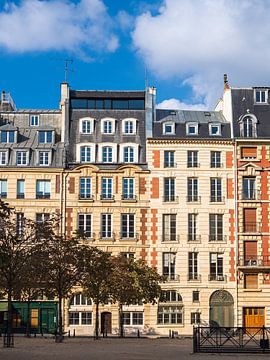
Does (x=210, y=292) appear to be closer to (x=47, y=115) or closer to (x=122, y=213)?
(x=122, y=213)

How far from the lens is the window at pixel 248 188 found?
60.1m

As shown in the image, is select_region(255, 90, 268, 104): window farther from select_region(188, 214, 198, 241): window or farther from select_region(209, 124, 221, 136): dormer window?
select_region(188, 214, 198, 241): window

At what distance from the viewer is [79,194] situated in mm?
60062

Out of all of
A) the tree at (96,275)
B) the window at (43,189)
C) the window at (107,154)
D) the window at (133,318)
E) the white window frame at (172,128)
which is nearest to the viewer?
the tree at (96,275)

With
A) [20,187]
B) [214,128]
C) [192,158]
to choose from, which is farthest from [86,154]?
[214,128]

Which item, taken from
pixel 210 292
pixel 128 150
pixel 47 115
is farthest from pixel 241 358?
pixel 47 115

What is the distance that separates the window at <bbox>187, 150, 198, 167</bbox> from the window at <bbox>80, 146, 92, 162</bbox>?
824 cm

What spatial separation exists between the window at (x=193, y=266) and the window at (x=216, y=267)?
1222mm

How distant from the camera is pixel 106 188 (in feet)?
198

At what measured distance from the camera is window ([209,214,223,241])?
5978 centimetres

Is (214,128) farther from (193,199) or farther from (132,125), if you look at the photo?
(132,125)

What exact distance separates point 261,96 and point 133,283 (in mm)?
Answer: 22263

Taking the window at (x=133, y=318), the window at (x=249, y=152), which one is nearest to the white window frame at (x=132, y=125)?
the window at (x=249, y=152)

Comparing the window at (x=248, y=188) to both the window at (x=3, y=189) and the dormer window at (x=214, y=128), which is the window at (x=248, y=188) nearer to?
the dormer window at (x=214, y=128)
